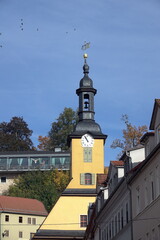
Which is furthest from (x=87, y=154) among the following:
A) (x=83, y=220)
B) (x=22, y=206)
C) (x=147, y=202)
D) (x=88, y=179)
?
(x=147, y=202)

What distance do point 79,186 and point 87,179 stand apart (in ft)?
3.91

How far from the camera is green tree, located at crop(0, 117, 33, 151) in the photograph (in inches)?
5059

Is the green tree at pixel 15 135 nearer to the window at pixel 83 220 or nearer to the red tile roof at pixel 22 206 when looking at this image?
the red tile roof at pixel 22 206

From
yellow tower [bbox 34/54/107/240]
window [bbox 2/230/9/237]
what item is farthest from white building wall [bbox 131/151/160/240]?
window [bbox 2/230/9/237]

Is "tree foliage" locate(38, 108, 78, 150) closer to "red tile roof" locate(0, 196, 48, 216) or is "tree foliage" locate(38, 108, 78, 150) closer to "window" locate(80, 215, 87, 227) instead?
"red tile roof" locate(0, 196, 48, 216)

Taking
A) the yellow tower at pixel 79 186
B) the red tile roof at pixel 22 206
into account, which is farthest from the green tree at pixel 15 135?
the yellow tower at pixel 79 186

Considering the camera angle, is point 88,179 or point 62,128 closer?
point 88,179

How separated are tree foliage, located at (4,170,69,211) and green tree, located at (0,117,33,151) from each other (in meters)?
16.3

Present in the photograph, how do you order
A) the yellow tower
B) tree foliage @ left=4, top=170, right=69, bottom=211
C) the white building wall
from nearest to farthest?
the white building wall → the yellow tower → tree foliage @ left=4, top=170, right=69, bottom=211

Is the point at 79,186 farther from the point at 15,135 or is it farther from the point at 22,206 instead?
the point at 15,135

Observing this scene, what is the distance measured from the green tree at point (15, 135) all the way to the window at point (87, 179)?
5769cm

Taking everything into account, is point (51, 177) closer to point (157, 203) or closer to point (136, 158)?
point (136, 158)

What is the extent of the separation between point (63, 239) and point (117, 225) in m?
31.4

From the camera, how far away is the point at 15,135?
129 meters
